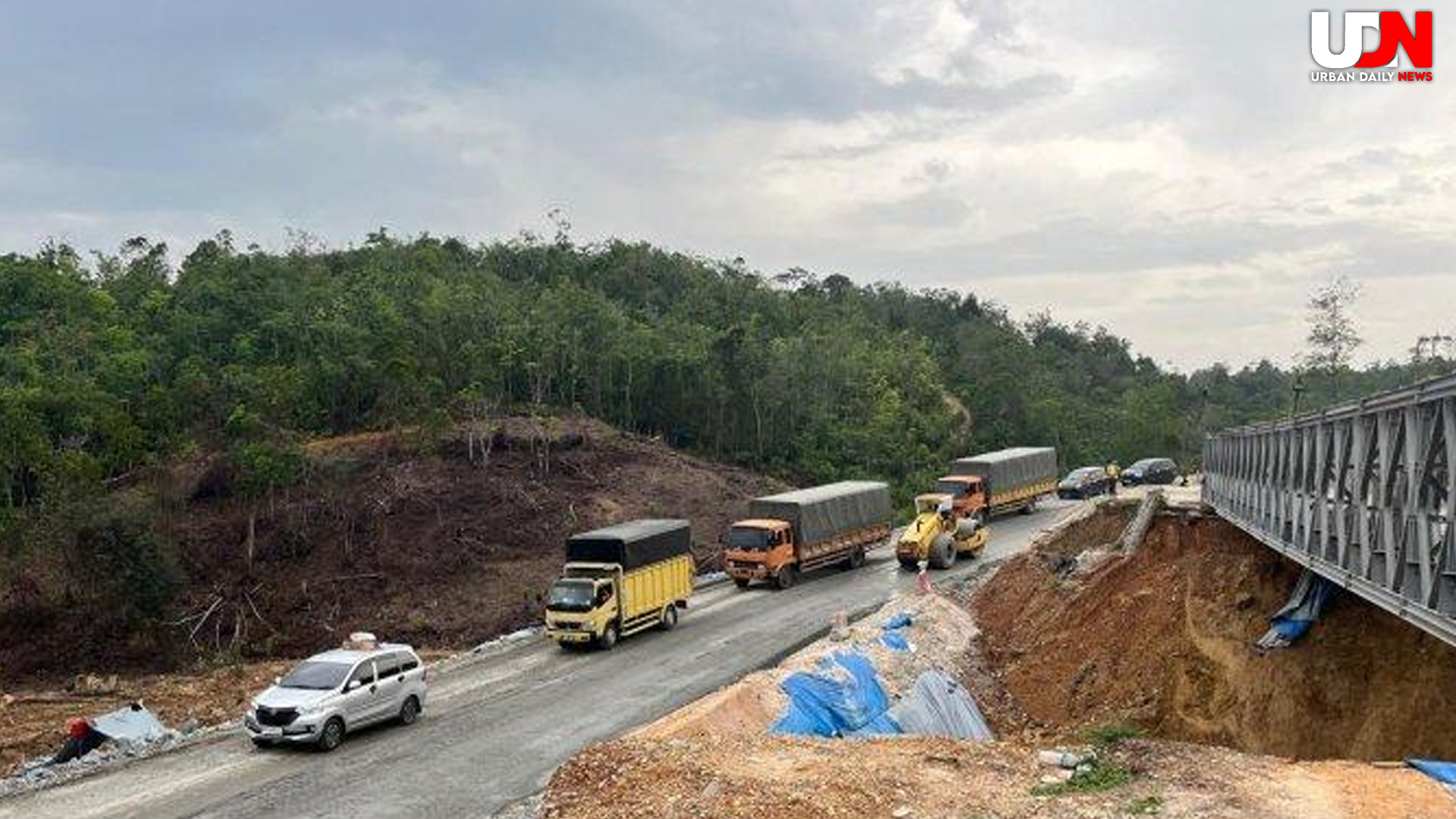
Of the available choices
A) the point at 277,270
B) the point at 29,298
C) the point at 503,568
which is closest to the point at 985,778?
the point at 503,568

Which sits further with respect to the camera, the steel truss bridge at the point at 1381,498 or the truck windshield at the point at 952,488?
the truck windshield at the point at 952,488

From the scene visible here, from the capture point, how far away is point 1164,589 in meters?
28.1

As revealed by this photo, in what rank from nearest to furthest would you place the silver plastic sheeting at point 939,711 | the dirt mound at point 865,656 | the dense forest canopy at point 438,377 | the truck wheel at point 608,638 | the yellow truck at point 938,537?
1. the dirt mound at point 865,656
2. the silver plastic sheeting at point 939,711
3. the truck wheel at point 608,638
4. the yellow truck at point 938,537
5. the dense forest canopy at point 438,377

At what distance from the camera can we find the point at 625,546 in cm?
3216

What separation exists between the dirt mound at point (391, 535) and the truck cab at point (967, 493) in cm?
1109

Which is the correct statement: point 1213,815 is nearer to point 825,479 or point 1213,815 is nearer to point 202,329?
point 825,479

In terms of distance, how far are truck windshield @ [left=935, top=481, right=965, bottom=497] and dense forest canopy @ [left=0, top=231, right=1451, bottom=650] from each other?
63.0ft

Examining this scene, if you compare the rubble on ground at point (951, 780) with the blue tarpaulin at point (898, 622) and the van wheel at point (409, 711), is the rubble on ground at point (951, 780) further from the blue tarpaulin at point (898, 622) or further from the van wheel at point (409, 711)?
the blue tarpaulin at point (898, 622)

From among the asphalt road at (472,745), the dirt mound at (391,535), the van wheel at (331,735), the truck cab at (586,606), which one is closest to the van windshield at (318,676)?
the van wheel at (331,735)

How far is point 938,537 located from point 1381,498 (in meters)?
28.7

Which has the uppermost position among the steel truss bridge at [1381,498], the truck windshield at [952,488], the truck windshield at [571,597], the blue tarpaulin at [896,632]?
the steel truss bridge at [1381,498]

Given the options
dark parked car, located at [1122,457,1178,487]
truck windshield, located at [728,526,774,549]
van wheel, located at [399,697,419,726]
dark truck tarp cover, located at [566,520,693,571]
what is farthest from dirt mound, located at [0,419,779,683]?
dark parked car, located at [1122,457,1178,487]

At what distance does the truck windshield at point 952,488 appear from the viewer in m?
50.7

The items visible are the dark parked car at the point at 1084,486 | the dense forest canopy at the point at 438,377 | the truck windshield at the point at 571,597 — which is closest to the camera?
the truck windshield at the point at 571,597
